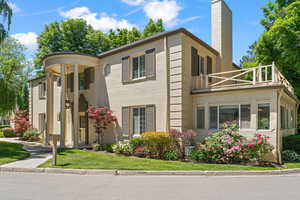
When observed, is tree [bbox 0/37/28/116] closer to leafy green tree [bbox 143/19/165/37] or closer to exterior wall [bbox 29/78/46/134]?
exterior wall [bbox 29/78/46/134]

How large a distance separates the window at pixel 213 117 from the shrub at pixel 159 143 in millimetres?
2330

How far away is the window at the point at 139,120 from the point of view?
13753mm

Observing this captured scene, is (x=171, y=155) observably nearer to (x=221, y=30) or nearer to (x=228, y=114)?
(x=228, y=114)

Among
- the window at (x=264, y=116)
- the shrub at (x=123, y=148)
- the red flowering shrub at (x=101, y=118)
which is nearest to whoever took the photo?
the window at (x=264, y=116)

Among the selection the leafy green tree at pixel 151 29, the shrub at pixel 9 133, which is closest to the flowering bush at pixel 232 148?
the shrub at pixel 9 133

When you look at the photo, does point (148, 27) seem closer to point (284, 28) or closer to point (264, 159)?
point (284, 28)

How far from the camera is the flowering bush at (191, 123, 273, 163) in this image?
32.6 ft

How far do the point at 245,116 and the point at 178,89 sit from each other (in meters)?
3.59

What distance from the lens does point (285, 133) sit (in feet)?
44.1

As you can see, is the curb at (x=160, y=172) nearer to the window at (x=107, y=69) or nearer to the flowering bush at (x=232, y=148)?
the flowering bush at (x=232, y=148)

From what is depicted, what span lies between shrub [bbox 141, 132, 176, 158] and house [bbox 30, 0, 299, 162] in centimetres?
102

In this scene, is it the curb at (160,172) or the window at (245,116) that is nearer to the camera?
the curb at (160,172)

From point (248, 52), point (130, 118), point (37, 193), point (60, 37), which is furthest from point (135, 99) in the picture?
point (248, 52)

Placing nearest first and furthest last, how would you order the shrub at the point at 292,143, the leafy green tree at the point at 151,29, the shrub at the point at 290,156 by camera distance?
the shrub at the point at 290,156 < the shrub at the point at 292,143 < the leafy green tree at the point at 151,29
